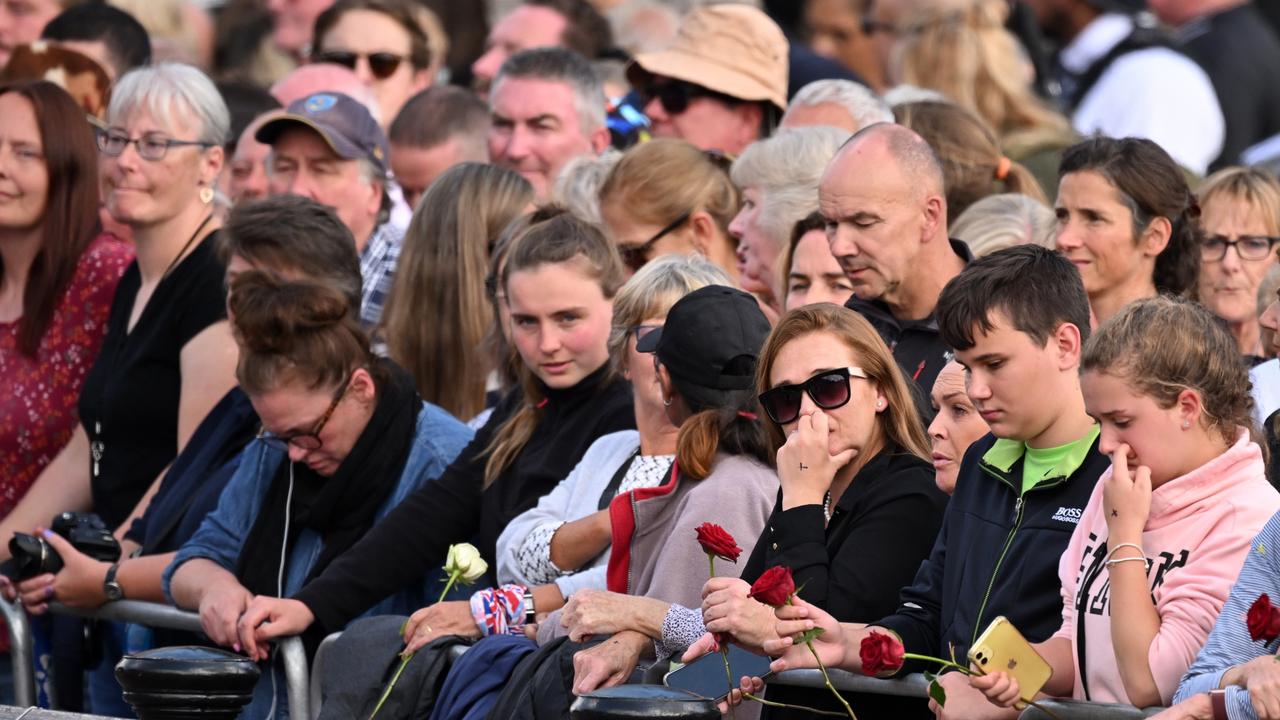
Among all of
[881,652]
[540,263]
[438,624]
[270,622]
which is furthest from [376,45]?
[881,652]

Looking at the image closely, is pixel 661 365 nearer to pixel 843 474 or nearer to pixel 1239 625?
pixel 843 474

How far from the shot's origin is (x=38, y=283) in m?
7.87

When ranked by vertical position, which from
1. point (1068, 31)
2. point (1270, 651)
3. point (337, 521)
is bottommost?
point (337, 521)

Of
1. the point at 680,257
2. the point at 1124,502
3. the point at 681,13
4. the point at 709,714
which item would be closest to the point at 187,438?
the point at 680,257

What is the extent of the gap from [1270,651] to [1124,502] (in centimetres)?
39

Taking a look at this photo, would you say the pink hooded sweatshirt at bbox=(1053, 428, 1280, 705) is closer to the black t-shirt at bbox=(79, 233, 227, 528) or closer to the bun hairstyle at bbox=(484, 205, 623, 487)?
the bun hairstyle at bbox=(484, 205, 623, 487)

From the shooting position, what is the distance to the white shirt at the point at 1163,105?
9.12 meters

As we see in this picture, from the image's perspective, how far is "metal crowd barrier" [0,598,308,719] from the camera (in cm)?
600

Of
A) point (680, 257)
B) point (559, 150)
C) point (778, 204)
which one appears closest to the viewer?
point (680, 257)

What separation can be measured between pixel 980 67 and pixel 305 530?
4162 mm

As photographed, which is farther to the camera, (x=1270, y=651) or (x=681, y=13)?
(x=681, y=13)

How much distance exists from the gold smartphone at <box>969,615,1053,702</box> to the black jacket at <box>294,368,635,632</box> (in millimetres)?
2118

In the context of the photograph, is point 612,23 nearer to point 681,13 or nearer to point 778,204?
point 681,13

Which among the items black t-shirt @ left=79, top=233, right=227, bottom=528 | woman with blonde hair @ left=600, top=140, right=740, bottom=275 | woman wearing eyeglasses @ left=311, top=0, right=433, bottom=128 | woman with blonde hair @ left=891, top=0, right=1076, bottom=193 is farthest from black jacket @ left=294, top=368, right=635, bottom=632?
woman wearing eyeglasses @ left=311, top=0, right=433, bottom=128
